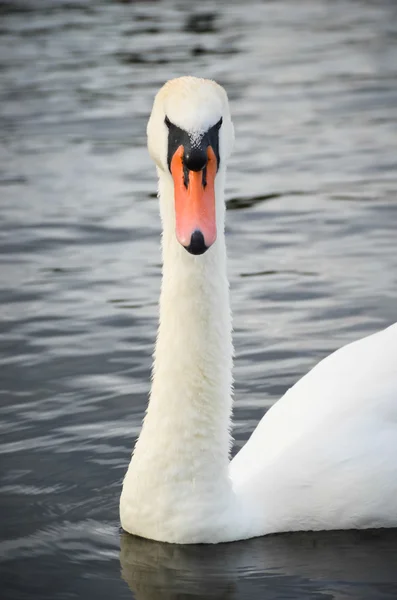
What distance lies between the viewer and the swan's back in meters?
6.06

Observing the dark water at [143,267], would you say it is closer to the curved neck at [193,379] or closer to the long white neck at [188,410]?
the long white neck at [188,410]

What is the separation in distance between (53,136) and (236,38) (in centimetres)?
751

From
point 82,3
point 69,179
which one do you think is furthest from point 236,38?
point 69,179

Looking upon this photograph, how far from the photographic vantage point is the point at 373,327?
30.1 ft

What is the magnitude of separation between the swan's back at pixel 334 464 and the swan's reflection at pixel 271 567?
89mm

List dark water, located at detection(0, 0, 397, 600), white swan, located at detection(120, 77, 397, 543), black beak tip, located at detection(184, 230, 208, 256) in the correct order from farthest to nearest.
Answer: dark water, located at detection(0, 0, 397, 600)
white swan, located at detection(120, 77, 397, 543)
black beak tip, located at detection(184, 230, 208, 256)

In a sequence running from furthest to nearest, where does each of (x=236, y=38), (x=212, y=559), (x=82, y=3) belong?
(x=82, y=3) < (x=236, y=38) < (x=212, y=559)

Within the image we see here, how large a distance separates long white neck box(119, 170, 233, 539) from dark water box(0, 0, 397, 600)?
0.96ft

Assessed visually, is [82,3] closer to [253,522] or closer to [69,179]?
[69,179]

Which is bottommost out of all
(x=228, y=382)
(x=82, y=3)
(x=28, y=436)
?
(x=82, y=3)

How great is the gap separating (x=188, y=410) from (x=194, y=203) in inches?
43.1

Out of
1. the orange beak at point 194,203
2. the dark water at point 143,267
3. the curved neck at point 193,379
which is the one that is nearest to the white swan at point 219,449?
the curved neck at point 193,379

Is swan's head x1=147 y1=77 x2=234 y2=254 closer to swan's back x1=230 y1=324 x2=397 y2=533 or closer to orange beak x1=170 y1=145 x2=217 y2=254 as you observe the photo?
orange beak x1=170 y1=145 x2=217 y2=254

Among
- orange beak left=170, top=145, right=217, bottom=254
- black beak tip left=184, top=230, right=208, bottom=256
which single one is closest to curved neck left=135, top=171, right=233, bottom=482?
orange beak left=170, top=145, right=217, bottom=254
